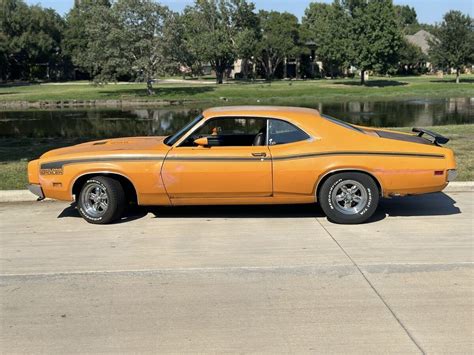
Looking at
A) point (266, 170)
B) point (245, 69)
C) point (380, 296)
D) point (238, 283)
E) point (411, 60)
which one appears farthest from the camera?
point (411, 60)

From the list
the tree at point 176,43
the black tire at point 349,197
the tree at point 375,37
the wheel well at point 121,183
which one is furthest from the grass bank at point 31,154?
the tree at point 375,37

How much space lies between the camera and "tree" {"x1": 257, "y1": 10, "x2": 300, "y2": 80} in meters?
76.7

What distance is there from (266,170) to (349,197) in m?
1.05

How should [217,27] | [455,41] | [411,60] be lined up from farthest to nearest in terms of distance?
[411,60] < [217,27] < [455,41]

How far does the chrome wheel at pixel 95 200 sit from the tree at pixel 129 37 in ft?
132

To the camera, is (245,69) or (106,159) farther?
(245,69)

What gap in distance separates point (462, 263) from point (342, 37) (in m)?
55.9

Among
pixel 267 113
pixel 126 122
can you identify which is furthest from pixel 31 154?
pixel 126 122

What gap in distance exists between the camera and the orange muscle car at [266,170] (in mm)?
6578

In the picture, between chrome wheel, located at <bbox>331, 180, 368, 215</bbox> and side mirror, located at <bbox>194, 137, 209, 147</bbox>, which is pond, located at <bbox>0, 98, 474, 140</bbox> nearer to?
side mirror, located at <bbox>194, 137, 209, 147</bbox>

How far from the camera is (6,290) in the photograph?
4.81 m

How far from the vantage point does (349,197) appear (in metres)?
6.68

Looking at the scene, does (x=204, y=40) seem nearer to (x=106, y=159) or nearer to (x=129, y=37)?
(x=129, y=37)

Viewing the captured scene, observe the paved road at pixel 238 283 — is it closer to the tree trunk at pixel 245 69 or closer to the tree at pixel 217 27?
the tree at pixel 217 27
